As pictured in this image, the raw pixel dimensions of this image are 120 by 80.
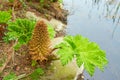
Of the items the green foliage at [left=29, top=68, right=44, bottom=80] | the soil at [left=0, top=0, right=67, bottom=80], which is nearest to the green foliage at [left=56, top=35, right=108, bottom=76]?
the green foliage at [left=29, top=68, right=44, bottom=80]

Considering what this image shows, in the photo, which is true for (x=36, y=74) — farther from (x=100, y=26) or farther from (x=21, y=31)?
(x=100, y=26)

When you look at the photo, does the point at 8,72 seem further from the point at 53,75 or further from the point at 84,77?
the point at 84,77

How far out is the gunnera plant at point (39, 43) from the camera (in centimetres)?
398

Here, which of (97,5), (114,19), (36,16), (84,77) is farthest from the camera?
(97,5)

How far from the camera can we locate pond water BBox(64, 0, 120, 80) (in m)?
5.10

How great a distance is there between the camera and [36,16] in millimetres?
5750

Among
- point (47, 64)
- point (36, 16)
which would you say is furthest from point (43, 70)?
point (36, 16)

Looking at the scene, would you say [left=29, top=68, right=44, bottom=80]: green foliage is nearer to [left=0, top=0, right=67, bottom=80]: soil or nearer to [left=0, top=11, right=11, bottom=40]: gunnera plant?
[left=0, top=0, right=67, bottom=80]: soil

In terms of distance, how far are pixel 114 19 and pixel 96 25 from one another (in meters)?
0.56

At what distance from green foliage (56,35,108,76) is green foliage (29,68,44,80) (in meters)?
0.41

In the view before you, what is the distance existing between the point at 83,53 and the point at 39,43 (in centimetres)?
57

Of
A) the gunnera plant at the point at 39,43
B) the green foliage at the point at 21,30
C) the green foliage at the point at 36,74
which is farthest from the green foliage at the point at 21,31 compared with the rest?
the green foliage at the point at 36,74

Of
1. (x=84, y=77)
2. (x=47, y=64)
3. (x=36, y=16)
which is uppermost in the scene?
(x=36, y=16)

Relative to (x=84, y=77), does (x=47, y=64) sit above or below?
above
